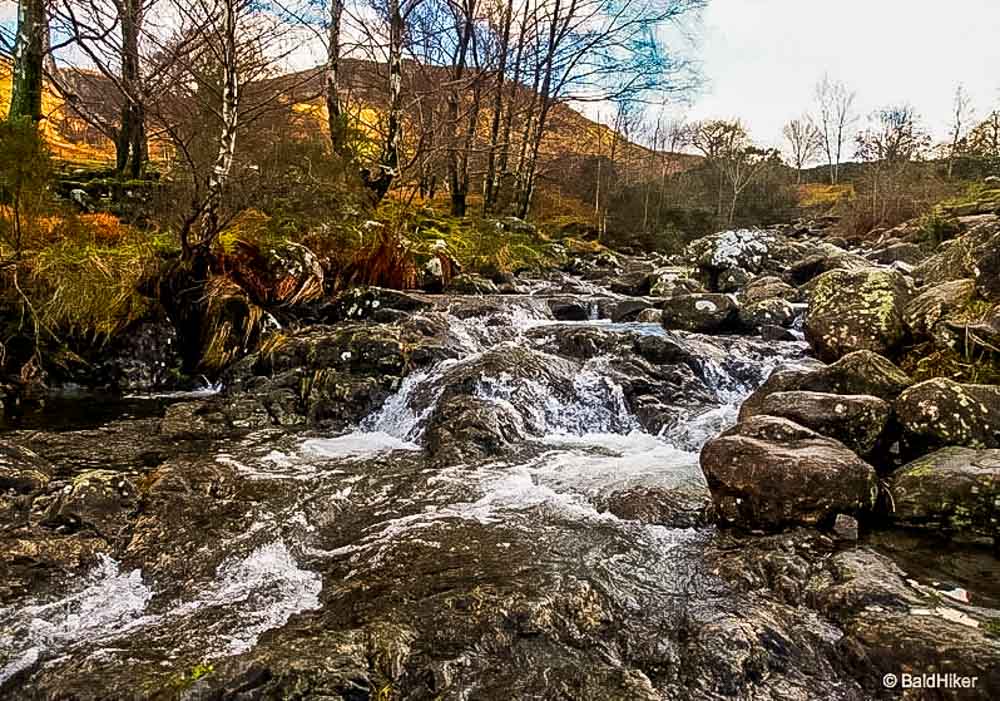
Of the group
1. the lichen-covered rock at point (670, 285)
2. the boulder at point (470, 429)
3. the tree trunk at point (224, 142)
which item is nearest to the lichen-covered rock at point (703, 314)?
the lichen-covered rock at point (670, 285)

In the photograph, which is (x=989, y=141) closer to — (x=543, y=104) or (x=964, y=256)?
(x=543, y=104)

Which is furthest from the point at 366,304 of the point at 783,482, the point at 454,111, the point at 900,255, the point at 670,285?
→ the point at 900,255

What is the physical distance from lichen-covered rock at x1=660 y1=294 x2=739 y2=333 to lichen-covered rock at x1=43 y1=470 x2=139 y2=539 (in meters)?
8.17

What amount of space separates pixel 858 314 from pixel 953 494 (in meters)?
4.25

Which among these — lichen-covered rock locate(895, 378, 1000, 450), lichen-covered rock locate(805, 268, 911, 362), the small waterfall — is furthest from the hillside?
lichen-covered rock locate(895, 378, 1000, 450)

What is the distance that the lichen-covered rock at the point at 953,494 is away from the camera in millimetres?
3883

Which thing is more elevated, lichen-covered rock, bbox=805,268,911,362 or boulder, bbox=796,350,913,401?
lichen-covered rock, bbox=805,268,911,362

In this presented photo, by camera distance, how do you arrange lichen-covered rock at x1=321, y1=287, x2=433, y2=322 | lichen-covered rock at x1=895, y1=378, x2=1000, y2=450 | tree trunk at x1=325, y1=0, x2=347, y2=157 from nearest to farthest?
lichen-covered rock at x1=895, y1=378, x2=1000, y2=450, lichen-covered rock at x1=321, y1=287, x2=433, y2=322, tree trunk at x1=325, y1=0, x2=347, y2=157

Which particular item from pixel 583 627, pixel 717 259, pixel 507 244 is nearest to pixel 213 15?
pixel 583 627

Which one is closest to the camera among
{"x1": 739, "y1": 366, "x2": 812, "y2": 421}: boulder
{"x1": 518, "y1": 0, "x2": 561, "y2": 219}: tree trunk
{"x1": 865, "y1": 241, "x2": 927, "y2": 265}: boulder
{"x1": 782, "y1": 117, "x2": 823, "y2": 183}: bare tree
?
Answer: {"x1": 739, "y1": 366, "x2": 812, "y2": 421}: boulder

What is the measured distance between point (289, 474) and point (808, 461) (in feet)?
12.6

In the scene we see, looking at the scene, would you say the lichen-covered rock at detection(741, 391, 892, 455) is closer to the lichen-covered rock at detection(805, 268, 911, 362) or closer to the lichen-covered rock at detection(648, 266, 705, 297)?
the lichen-covered rock at detection(805, 268, 911, 362)

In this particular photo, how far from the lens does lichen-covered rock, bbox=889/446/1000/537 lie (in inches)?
153

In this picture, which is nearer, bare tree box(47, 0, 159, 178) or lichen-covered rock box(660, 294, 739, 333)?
bare tree box(47, 0, 159, 178)
